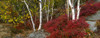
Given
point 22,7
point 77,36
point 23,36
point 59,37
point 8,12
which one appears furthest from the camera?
point 22,7

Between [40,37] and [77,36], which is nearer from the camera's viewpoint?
[77,36]

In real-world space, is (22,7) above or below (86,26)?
above

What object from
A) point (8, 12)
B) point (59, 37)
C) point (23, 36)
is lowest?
point (23, 36)

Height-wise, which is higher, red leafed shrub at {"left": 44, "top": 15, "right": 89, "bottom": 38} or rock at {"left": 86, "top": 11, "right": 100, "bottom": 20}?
rock at {"left": 86, "top": 11, "right": 100, "bottom": 20}

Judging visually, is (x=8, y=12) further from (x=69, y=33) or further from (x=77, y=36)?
(x=77, y=36)

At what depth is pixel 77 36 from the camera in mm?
4605

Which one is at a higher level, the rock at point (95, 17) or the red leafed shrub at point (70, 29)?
the rock at point (95, 17)

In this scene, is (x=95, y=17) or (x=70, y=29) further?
(x=95, y=17)

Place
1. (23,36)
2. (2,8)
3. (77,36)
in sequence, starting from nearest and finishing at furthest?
(77,36) < (23,36) < (2,8)

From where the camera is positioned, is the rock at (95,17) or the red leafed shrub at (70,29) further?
the rock at (95,17)

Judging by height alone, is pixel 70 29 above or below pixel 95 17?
below

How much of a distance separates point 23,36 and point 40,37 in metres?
1.65

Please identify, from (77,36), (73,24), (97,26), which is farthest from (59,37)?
(97,26)

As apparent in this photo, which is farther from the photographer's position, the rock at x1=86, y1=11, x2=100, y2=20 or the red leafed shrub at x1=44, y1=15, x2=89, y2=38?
the rock at x1=86, y1=11, x2=100, y2=20
